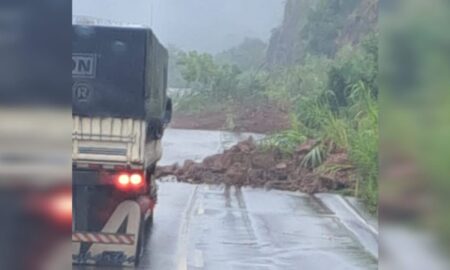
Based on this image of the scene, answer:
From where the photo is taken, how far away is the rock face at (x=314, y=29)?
20125mm

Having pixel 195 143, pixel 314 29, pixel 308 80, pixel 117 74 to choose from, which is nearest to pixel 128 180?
pixel 117 74

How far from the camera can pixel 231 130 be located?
1942 centimetres

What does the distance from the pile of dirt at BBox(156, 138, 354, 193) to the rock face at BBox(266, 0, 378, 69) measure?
12.8 feet

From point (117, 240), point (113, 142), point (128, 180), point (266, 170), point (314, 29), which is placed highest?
point (314, 29)

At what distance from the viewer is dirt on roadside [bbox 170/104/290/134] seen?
736 inches

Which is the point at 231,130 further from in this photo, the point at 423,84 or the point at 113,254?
the point at 423,84

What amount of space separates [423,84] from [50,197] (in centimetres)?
97

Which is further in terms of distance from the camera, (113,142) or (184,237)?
(184,237)

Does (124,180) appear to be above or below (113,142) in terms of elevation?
below

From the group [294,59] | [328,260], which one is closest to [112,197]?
[328,260]

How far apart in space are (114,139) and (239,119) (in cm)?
1234

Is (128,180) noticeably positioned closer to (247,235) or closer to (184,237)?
(184,237)

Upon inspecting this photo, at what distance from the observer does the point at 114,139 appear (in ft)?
23.9

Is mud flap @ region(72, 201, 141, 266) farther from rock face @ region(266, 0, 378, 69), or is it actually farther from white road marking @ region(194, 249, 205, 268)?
rock face @ region(266, 0, 378, 69)
